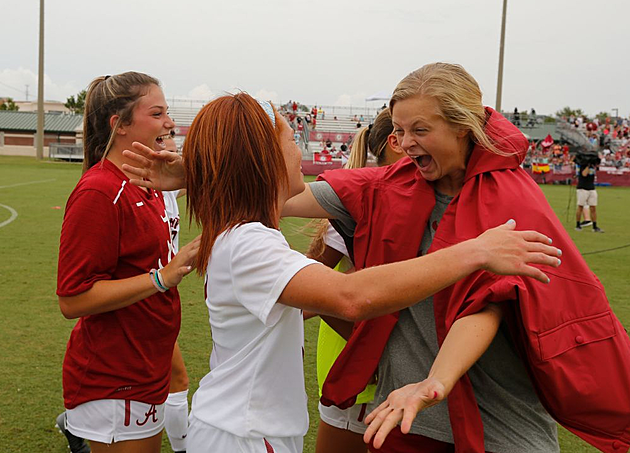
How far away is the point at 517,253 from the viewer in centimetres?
172

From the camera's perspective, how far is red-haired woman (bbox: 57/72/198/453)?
259 cm

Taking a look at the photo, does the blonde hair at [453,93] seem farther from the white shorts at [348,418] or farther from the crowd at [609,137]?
the crowd at [609,137]

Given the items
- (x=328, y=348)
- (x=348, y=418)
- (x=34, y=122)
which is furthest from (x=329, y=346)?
(x=34, y=122)

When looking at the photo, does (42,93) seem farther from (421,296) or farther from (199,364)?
(421,296)

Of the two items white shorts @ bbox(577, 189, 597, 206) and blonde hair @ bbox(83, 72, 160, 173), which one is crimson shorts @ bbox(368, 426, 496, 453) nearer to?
blonde hair @ bbox(83, 72, 160, 173)

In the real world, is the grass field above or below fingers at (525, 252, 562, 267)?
below

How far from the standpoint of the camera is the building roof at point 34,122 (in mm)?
Result: 64500

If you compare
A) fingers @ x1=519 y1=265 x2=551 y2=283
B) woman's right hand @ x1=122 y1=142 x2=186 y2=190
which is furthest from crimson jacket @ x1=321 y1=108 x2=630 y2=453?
woman's right hand @ x1=122 y1=142 x2=186 y2=190

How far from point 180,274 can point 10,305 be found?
5.57m

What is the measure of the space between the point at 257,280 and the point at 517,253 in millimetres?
716

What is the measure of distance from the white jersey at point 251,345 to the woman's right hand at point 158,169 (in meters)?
0.42

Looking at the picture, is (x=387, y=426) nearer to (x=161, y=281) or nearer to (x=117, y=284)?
(x=161, y=281)

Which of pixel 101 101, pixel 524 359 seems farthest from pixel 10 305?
pixel 524 359

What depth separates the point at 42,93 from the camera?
42906 mm
